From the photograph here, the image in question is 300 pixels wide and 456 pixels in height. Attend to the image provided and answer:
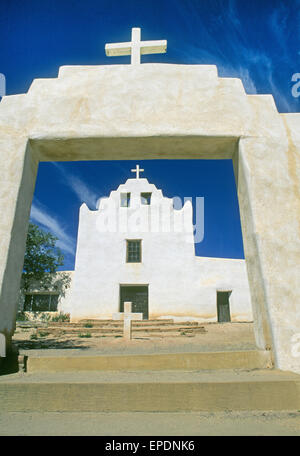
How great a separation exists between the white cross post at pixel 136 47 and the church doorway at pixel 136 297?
39.0ft

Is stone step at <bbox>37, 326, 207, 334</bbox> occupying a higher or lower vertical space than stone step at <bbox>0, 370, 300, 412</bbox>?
higher

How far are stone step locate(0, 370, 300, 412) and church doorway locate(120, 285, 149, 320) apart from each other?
1303 centimetres

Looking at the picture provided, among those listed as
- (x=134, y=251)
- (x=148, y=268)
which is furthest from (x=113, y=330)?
(x=134, y=251)

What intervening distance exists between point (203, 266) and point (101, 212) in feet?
20.9

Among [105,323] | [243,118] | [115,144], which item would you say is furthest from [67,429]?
[105,323]

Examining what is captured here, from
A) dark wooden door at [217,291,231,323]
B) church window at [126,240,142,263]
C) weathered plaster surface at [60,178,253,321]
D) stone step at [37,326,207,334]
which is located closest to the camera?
stone step at [37,326,207,334]

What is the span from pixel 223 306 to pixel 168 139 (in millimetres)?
14064

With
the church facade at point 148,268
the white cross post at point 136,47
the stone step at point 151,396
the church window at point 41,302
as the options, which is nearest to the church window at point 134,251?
the church facade at point 148,268

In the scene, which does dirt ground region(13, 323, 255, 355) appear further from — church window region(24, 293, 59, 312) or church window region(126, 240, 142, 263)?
church window region(24, 293, 59, 312)

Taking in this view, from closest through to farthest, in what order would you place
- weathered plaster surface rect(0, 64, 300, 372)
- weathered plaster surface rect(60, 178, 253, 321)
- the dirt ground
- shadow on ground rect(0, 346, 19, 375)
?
shadow on ground rect(0, 346, 19, 375)
weathered plaster surface rect(0, 64, 300, 372)
the dirt ground
weathered plaster surface rect(60, 178, 253, 321)

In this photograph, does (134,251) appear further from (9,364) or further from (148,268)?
(9,364)

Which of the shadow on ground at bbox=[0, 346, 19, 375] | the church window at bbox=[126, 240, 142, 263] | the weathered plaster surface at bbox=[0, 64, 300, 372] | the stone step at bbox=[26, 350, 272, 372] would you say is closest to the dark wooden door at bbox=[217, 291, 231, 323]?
the church window at bbox=[126, 240, 142, 263]

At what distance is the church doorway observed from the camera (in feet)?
49.4

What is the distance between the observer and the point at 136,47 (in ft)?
15.9
